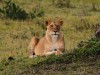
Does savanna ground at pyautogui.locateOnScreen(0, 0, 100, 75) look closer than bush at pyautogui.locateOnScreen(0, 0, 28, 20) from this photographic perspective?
Yes

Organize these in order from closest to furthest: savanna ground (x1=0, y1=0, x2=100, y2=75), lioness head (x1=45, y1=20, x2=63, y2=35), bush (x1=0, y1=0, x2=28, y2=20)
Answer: savanna ground (x1=0, y1=0, x2=100, y2=75) < lioness head (x1=45, y1=20, x2=63, y2=35) < bush (x1=0, y1=0, x2=28, y2=20)

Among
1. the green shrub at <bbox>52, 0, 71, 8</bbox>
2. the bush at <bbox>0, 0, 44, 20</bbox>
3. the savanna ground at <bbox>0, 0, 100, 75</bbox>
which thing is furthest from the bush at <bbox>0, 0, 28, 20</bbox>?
the green shrub at <bbox>52, 0, 71, 8</bbox>

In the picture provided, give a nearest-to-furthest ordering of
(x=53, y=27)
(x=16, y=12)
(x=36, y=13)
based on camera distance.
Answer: (x=53, y=27), (x=16, y=12), (x=36, y=13)

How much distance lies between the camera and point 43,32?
54.6ft

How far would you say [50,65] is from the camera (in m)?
8.96

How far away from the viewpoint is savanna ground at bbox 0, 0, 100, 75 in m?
8.67

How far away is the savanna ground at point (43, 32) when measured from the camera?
867 centimetres

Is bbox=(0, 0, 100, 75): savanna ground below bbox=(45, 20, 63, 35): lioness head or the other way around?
below

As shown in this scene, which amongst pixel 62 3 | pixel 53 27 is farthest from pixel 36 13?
pixel 53 27

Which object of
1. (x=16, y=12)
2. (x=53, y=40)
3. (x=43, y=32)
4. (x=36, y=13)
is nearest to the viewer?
(x=53, y=40)

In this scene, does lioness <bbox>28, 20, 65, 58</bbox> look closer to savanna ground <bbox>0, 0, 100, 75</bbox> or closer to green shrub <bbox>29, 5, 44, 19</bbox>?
savanna ground <bbox>0, 0, 100, 75</bbox>

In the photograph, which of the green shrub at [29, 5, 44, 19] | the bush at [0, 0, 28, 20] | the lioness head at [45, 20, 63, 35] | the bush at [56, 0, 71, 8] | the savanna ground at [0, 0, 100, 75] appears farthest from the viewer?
the bush at [56, 0, 71, 8]

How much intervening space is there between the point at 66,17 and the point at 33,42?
26.2 ft

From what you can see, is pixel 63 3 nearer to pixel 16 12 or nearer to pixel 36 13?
pixel 36 13
